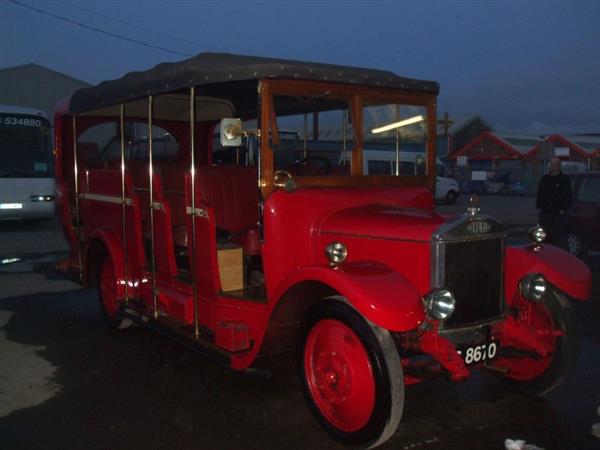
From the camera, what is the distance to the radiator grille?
3.52 meters

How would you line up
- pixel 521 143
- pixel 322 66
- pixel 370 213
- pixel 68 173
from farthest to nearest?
1. pixel 521 143
2. pixel 68 173
3. pixel 322 66
4. pixel 370 213

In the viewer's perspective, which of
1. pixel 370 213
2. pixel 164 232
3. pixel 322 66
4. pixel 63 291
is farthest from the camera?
pixel 63 291

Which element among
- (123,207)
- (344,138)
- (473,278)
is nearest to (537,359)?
(473,278)

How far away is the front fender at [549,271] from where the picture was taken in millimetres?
3982

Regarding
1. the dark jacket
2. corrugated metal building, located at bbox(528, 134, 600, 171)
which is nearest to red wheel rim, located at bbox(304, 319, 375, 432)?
the dark jacket

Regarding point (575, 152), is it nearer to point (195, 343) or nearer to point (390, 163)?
point (390, 163)

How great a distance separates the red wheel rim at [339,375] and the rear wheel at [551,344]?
1102mm

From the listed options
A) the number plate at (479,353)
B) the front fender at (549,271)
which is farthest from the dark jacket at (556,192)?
the number plate at (479,353)

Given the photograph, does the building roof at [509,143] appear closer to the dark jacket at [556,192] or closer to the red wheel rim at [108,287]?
the dark jacket at [556,192]

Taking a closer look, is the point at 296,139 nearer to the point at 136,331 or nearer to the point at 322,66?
the point at 322,66

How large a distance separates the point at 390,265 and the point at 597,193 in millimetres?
7723

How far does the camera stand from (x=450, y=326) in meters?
3.56

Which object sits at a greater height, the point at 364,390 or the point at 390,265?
the point at 390,265

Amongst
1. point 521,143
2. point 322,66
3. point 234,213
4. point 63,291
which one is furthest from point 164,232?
point 521,143
